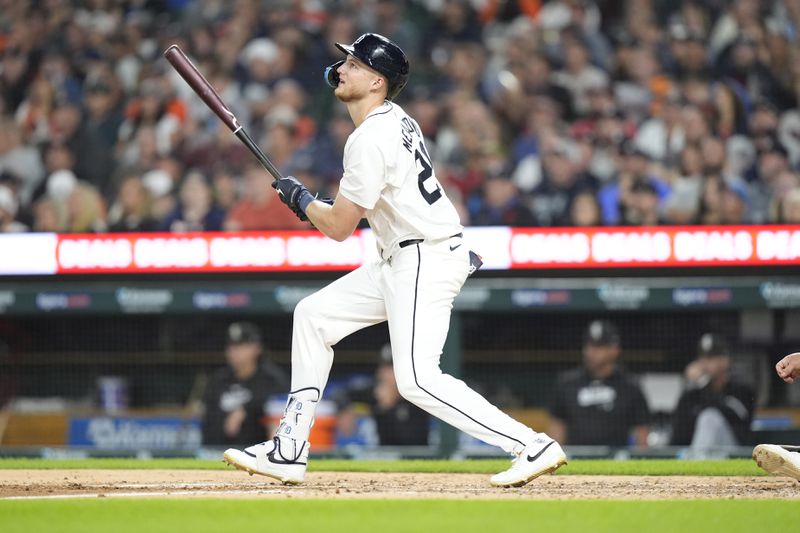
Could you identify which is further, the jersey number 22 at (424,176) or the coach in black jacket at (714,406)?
the coach in black jacket at (714,406)

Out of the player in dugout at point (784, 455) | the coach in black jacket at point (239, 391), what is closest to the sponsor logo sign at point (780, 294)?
the player in dugout at point (784, 455)

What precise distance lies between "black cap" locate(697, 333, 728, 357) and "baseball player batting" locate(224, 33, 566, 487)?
3314 mm

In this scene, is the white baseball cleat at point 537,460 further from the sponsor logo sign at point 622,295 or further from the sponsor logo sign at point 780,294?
the sponsor logo sign at point 780,294

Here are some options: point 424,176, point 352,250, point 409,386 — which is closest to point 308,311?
point 409,386

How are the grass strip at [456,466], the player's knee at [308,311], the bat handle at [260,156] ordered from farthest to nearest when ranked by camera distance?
the grass strip at [456,466] < the bat handle at [260,156] < the player's knee at [308,311]

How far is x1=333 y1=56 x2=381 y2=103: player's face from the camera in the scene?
495cm

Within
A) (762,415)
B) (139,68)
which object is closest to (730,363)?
(762,415)

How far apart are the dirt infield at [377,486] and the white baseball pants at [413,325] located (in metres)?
0.29

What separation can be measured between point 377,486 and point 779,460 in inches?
63.1

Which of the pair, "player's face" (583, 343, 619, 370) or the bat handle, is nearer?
the bat handle

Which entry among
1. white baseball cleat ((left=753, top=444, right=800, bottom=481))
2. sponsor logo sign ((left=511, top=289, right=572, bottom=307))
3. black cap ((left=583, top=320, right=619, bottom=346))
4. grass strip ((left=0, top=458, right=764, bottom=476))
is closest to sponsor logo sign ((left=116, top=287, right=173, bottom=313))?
grass strip ((left=0, top=458, right=764, bottom=476))

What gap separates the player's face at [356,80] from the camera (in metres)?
4.95

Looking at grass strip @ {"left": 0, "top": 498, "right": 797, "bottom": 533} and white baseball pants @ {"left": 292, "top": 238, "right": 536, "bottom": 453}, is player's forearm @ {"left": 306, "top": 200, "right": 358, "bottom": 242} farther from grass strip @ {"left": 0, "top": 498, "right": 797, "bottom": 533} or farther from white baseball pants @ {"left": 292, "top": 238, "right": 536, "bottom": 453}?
grass strip @ {"left": 0, "top": 498, "right": 797, "bottom": 533}

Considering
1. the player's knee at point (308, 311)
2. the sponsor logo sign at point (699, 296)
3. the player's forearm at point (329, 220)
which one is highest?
the player's forearm at point (329, 220)
